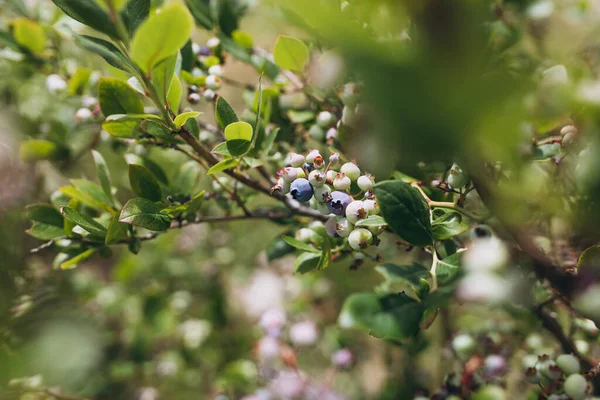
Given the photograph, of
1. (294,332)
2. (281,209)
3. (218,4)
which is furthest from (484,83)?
(294,332)

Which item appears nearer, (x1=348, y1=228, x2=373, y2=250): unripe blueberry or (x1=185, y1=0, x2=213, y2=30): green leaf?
(x1=348, y1=228, x2=373, y2=250): unripe blueberry

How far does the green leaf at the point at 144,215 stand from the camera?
48cm

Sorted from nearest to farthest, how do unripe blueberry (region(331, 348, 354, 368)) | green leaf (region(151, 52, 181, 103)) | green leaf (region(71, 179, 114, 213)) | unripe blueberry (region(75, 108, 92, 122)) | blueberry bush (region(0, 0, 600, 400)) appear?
blueberry bush (region(0, 0, 600, 400)) < green leaf (region(151, 52, 181, 103)) < green leaf (region(71, 179, 114, 213)) < unripe blueberry (region(75, 108, 92, 122)) < unripe blueberry (region(331, 348, 354, 368))

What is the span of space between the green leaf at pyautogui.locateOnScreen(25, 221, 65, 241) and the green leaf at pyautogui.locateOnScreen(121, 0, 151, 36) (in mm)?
323

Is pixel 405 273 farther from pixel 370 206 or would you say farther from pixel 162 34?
pixel 162 34

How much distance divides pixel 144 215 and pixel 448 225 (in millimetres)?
342

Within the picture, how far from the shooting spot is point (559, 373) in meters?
0.60

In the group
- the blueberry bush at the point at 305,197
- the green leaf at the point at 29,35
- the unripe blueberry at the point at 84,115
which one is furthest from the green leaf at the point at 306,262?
the green leaf at the point at 29,35

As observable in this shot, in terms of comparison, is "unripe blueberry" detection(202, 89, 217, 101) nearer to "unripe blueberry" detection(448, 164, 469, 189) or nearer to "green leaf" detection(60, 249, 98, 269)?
"green leaf" detection(60, 249, 98, 269)

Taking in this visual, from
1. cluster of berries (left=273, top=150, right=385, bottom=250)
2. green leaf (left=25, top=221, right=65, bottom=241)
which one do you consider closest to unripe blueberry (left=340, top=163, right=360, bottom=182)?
cluster of berries (left=273, top=150, right=385, bottom=250)

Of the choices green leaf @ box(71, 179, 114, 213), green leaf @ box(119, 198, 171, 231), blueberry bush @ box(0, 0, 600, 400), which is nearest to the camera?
blueberry bush @ box(0, 0, 600, 400)

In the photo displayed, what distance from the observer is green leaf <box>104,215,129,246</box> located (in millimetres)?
508

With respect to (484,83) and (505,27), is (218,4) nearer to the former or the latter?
(505,27)

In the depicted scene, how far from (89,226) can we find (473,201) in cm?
61
